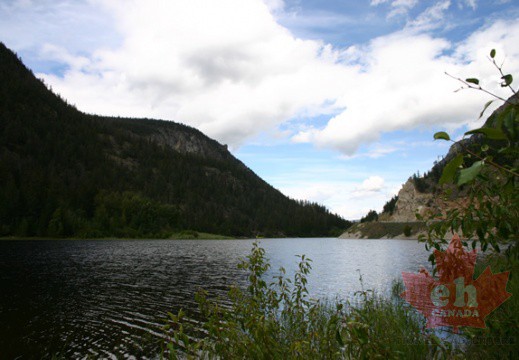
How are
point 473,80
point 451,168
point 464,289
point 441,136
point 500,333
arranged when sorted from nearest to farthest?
point 451,168, point 441,136, point 473,80, point 464,289, point 500,333

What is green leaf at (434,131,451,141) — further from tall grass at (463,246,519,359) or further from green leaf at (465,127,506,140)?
tall grass at (463,246,519,359)

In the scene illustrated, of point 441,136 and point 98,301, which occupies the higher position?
point 441,136

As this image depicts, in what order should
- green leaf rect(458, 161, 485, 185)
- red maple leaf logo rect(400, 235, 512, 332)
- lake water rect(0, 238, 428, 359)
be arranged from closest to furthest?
green leaf rect(458, 161, 485, 185) → red maple leaf logo rect(400, 235, 512, 332) → lake water rect(0, 238, 428, 359)

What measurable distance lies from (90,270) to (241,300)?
4679 centimetres

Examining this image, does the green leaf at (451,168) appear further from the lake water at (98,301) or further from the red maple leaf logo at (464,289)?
the lake water at (98,301)

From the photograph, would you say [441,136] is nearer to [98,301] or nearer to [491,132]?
[491,132]

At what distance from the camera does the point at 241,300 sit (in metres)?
7.17

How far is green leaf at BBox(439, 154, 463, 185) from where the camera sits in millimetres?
1828

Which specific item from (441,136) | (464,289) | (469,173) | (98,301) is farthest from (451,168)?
(98,301)

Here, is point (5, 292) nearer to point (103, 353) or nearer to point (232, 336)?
point (103, 353)

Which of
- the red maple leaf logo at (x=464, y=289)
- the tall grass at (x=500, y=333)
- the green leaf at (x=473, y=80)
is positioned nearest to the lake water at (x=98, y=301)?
the red maple leaf logo at (x=464, y=289)

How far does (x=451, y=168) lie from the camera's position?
1868 mm

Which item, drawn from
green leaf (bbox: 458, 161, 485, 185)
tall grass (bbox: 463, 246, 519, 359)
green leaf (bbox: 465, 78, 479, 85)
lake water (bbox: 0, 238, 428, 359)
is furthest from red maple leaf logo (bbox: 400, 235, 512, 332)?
lake water (bbox: 0, 238, 428, 359)

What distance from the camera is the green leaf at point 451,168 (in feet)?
6.00
